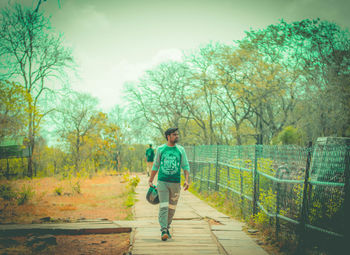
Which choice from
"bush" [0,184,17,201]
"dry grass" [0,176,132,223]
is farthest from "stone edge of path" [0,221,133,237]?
"bush" [0,184,17,201]

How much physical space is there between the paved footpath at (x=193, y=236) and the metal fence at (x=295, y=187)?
23.6 inches

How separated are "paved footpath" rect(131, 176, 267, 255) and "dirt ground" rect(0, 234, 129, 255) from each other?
0.31 metres

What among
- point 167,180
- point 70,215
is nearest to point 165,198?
point 167,180

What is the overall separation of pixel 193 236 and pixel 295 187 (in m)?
1.89

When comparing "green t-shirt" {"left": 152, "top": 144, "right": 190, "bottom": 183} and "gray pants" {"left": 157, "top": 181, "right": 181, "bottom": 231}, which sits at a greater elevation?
"green t-shirt" {"left": 152, "top": 144, "right": 190, "bottom": 183}

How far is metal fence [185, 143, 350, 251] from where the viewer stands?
3.77 meters

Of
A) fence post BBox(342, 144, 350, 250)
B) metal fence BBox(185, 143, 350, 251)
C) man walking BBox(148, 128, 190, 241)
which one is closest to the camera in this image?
fence post BBox(342, 144, 350, 250)

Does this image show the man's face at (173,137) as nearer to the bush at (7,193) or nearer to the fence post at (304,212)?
the fence post at (304,212)

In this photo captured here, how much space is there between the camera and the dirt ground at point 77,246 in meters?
4.71

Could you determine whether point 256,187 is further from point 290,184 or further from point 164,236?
point 164,236

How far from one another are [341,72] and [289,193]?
19.4 meters

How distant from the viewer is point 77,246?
16.6ft

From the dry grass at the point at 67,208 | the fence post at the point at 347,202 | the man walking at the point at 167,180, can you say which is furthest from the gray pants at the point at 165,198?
the dry grass at the point at 67,208

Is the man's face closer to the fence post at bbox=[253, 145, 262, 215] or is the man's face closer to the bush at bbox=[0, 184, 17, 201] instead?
the fence post at bbox=[253, 145, 262, 215]
